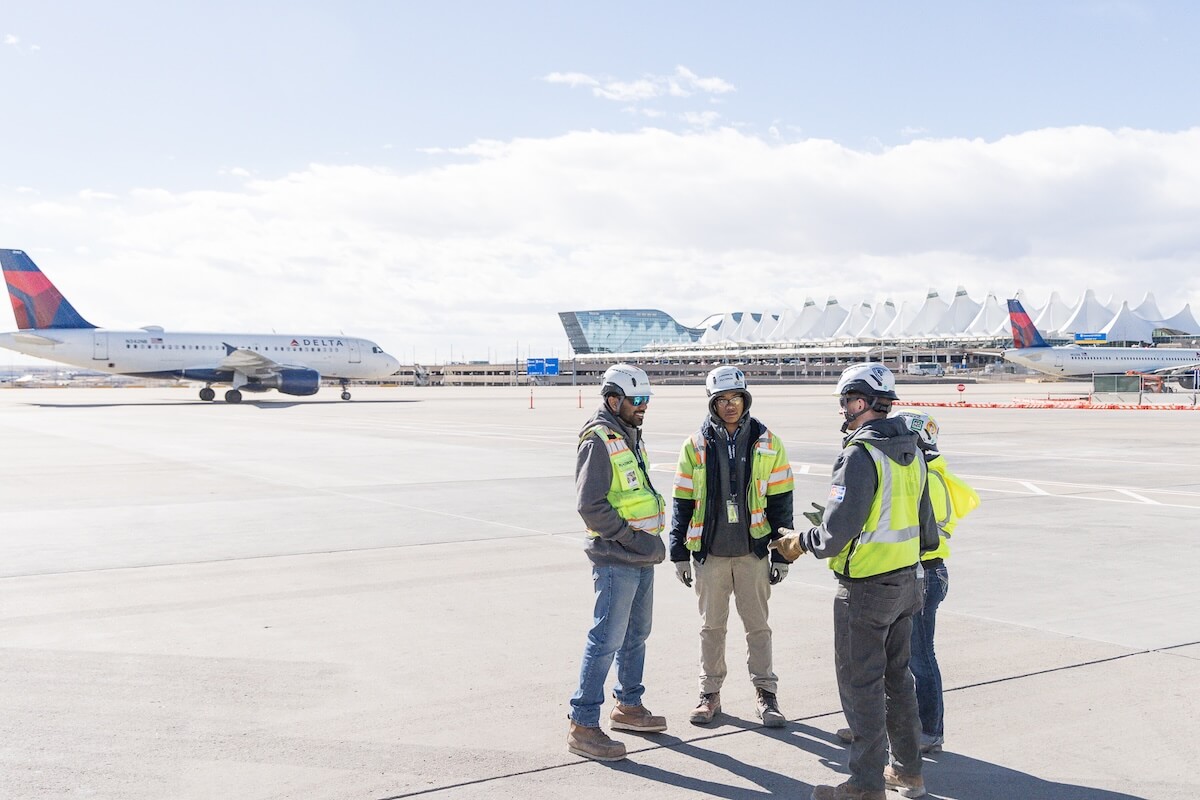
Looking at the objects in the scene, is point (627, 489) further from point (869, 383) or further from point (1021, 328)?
point (1021, 328)

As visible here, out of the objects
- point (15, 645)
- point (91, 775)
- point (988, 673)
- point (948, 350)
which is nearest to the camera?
point (91, 775)

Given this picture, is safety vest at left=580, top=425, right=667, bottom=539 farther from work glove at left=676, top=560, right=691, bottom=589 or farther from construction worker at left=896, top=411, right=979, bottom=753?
construction worker at left=896, top=411, right=979, bottom=753

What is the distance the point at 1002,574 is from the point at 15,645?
817 centimetres

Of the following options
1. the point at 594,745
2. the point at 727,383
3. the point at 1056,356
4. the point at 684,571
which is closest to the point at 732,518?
the point at 684,571

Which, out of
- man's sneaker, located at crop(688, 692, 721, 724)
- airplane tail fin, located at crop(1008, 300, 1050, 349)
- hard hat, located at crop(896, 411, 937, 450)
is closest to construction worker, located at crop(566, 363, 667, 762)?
man's sneaker, located at crop(688, 692, 721, 724)

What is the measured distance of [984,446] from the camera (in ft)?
81.1

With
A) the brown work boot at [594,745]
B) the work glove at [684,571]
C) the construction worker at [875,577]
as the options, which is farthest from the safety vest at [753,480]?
the brown work boot at [594,745]

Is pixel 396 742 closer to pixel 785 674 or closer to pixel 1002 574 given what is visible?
pixel 785 674

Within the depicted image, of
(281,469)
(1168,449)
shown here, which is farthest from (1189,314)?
(281,469)

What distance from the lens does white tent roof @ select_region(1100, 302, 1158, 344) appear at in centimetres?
17862

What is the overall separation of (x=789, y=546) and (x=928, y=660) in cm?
98

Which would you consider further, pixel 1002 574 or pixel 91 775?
pixel 1002 574

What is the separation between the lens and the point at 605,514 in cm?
568

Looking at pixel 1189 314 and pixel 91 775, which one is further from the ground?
pixel 1189 314
